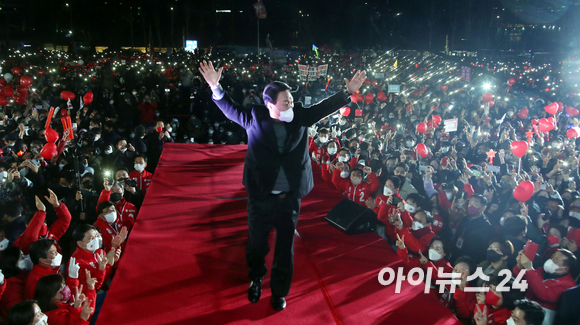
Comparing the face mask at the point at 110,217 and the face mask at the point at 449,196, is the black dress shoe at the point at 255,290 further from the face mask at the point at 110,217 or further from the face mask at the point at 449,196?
the face mask at the point at 449,196

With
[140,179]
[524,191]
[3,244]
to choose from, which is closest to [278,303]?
[3,244]

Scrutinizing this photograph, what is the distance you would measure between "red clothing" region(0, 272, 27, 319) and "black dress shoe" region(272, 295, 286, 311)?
2.31 metres

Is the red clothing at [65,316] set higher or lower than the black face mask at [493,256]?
lower

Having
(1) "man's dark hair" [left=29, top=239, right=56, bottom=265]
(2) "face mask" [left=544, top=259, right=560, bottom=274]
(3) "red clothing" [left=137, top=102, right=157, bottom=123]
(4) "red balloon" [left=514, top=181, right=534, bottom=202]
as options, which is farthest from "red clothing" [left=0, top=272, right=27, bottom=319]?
(3) "red clothing" [left=137, top=102, right=157, bottom=123]

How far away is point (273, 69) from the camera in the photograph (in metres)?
22.4

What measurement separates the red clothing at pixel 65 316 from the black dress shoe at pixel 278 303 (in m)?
1.49

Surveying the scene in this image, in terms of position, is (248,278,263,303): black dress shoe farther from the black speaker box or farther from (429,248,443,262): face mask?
(429,248,443,262): face mask

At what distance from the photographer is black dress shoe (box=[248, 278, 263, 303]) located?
8.96 feet

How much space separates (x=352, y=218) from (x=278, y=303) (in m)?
1.48

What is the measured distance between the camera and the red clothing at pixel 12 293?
3.10 m

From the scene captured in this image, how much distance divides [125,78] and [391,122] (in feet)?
39.7

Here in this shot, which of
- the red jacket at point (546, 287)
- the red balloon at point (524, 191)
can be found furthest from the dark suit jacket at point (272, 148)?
the red balloon at point (524, 191)

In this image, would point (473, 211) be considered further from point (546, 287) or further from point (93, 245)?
point (93, 245)

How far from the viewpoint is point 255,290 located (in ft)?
9.02
